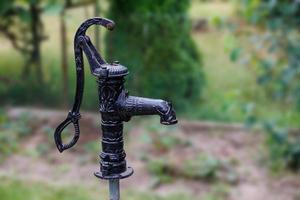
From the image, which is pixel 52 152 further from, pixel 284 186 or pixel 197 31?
pixel 197 31

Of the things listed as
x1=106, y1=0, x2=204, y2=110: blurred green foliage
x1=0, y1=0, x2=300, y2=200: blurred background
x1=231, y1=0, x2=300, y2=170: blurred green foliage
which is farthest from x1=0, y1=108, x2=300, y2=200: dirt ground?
x1=106, y1=0, x2=204, y2=110: blurred green foliage

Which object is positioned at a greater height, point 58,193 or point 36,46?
point 36,46

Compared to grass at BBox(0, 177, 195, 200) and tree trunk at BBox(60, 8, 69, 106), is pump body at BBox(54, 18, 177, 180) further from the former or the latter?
tree trunk at BBox(60, 8, 69, 106)

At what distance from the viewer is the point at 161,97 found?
17.3 feet

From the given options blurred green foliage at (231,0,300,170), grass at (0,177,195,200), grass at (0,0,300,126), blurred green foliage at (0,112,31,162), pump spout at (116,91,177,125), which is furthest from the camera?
grass at (0,0,300,126)

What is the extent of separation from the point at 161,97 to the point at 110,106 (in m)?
4.12

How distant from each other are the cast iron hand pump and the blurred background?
246cm

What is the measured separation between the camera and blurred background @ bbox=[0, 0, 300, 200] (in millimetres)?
3781

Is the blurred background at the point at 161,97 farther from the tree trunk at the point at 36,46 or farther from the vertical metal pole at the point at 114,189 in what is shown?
the vertical metal pole at the point at 114,189

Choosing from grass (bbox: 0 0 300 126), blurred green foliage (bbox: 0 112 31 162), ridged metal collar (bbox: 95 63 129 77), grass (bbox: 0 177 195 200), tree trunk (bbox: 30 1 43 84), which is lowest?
grass (bbox: 0 177 195 200)

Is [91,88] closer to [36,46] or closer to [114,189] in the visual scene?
[36,46]

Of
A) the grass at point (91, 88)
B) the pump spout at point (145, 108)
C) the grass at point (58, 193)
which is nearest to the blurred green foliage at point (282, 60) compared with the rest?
the grass at point (91, 88)

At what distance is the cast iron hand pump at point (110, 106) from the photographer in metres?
1.12

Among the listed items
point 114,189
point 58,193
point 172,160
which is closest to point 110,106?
point 114,189
